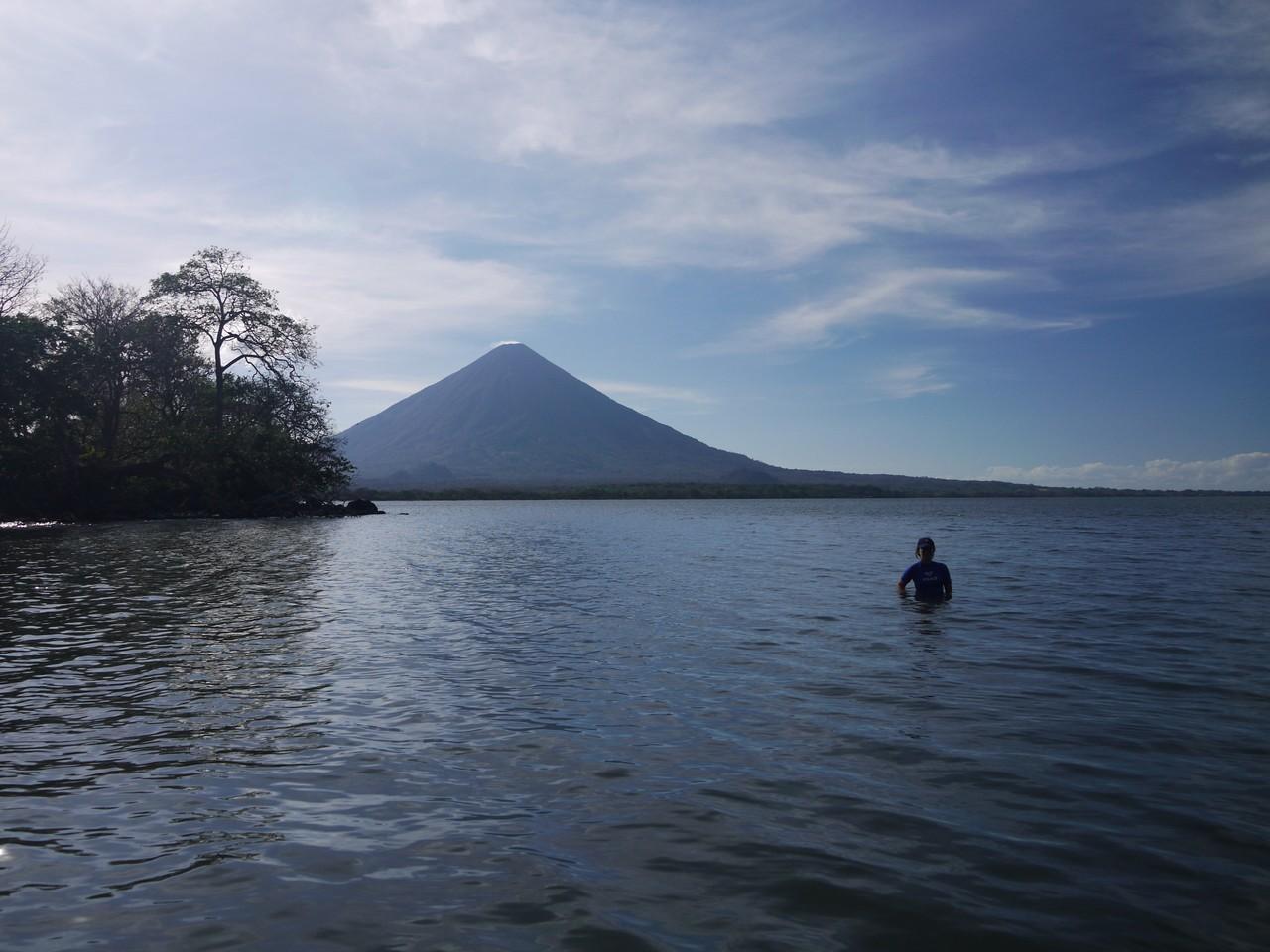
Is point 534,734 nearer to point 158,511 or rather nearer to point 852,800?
point 852,800

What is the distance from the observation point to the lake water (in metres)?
5.23

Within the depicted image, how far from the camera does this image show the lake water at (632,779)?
523cm

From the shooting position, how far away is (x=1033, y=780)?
7879mm

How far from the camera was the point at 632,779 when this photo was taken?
7863 millimetres

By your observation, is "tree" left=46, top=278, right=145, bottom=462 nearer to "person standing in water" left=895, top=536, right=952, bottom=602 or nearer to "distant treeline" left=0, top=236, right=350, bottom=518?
"distant treeline" left=0, top=236, right=350, bottom=518

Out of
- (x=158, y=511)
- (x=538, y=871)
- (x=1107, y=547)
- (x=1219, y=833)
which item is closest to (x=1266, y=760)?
(x=1219, y=833)

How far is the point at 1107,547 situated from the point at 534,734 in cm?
4158

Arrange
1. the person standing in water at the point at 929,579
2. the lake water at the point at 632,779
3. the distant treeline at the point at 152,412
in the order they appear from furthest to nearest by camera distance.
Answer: the distant treeline at the point at 152,412, the person standing in water at the point at 929,579, the lake water at the point at 632,779

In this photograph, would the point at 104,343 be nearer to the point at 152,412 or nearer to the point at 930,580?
the point at 152,412

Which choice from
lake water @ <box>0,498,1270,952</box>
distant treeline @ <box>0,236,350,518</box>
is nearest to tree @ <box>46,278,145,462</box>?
distant treeline @ <box>0,236,350,518</box>

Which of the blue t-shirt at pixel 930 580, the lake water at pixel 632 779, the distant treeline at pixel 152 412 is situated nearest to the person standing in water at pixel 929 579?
the blue t-shirt at pixel 930 580

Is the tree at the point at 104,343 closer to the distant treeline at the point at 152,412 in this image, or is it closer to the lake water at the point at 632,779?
the distant treeline at the point at 152,412

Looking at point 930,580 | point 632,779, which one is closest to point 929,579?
point 930,580

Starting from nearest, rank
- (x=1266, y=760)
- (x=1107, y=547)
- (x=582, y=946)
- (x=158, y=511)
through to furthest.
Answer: (x=582, y=946) < (x=1266, y=760) < (x=1107, y=547) < (x=158, y=511)
